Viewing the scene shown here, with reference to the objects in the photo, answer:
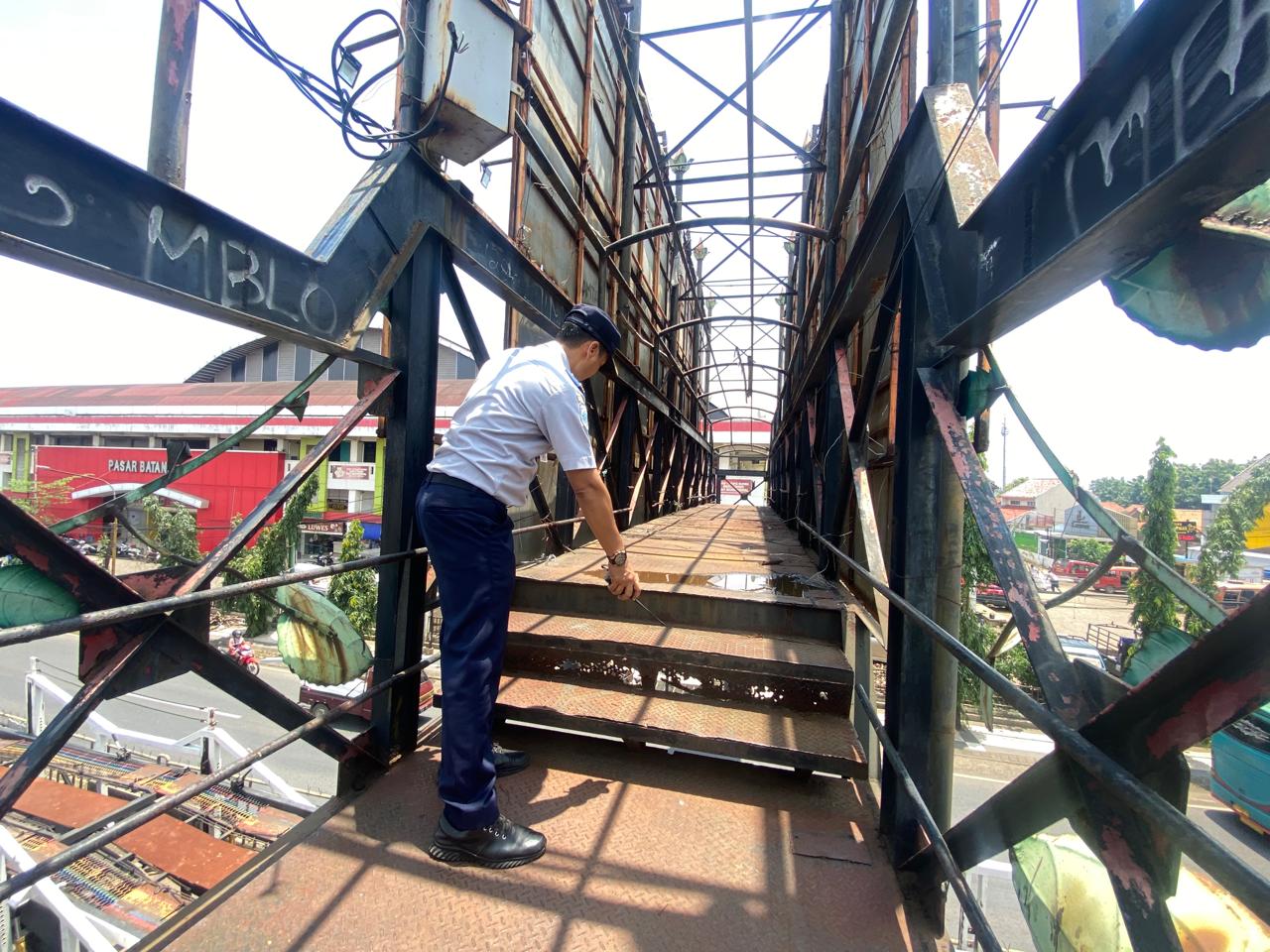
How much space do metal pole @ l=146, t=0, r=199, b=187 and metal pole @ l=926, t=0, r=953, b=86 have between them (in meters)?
2.47

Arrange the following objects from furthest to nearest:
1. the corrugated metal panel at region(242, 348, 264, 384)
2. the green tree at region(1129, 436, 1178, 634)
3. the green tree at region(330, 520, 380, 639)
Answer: the corrugated metal panel at region(242, 348, 264, 384), the green tree at region(330, 520, 380, 639), the green tree at region(1129, 436, 1178, 634)

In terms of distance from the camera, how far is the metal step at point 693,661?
→ 2.56 meters

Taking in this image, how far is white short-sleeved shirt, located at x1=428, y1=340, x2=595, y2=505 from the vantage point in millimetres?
2014

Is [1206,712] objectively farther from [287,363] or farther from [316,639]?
[287,363]

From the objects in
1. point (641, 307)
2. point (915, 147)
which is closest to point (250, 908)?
point (915, 147)

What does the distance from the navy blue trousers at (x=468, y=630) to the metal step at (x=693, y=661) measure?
87 centimetres

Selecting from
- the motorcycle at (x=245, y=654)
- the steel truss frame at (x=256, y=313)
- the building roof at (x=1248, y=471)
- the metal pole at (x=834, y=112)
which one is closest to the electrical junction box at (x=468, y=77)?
the steel truss frame at (x=256, y=313)

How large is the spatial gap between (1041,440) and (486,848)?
224cm

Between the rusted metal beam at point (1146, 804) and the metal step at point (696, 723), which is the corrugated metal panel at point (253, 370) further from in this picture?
the rusted metal beam at point (1146, 804)

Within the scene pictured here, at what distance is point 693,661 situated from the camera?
8.87ft

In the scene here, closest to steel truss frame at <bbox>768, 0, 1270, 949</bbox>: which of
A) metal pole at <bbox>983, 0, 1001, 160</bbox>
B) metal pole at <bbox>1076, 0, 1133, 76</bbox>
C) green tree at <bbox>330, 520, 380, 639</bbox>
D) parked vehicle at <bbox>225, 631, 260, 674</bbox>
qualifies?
metal pole at <bbox>1076, 0, 1133, 76</bbox>

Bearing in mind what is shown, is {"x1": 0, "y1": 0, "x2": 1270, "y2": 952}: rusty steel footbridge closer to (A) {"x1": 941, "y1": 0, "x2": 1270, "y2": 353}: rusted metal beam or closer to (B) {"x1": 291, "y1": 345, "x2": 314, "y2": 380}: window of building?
(A) {"x1": 941, "y1": 0, "x2": 1270, "y2": 353}: rusted metal beam

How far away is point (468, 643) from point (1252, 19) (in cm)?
221

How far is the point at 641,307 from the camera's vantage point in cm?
859
